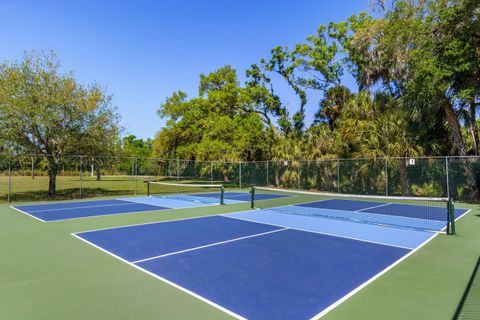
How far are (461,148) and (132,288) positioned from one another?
61.7ft

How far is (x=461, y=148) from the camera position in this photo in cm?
1733

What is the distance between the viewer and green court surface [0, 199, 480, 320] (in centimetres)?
392

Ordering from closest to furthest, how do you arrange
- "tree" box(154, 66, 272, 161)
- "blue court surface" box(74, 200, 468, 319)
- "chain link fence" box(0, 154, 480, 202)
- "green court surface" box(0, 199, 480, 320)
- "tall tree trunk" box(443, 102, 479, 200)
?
"green court surface" box(0, 199, 480, 320), "blue court surface" box(74, 200, 468, 319), "tall tree trunk" box(443, 102, 479, 200), "chain link fence" box(0, 154, 480, 202), "tree" box(154, 66, 272, 161)

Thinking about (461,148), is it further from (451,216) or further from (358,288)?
(358,288)

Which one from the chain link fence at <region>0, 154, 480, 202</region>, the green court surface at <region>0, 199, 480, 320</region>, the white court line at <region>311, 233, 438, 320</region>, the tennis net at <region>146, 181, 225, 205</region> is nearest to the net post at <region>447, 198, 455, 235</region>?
the green court surface at <region>0, 199, 480, 320</region>

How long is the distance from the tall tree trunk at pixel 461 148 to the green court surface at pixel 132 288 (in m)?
11.0

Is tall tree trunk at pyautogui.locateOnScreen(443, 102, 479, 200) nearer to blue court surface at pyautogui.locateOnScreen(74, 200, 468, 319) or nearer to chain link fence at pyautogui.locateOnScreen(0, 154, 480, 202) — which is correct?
chain link fence at pyautogui.locateOnScreen(0, 154, 480, 202)

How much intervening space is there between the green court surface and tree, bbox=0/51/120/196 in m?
12.1

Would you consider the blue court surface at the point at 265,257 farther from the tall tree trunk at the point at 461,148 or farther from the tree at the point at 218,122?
the tree at the point at 218,122

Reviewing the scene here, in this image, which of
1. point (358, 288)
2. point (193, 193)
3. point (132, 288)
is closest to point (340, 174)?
point (193, 193)

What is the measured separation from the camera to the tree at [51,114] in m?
17.2

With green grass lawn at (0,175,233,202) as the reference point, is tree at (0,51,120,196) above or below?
above

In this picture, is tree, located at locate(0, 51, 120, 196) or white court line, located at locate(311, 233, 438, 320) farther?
tree, located at locate(0, 51, 120, 196)

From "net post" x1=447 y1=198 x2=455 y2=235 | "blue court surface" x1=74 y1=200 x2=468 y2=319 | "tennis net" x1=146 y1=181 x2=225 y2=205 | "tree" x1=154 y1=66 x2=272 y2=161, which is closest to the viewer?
"blue court surface" x1=74 y1=200 x2=468 y2=319
